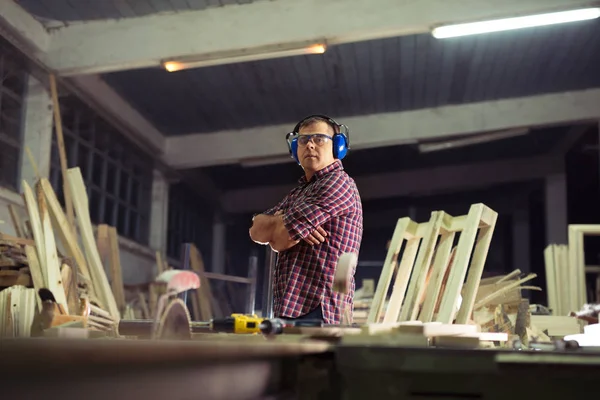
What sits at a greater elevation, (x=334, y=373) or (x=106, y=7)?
(x=106, y=7)

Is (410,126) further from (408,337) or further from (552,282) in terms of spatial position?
(408,337)

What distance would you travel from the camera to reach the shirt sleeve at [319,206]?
2.60 m

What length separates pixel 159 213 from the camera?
10.8m

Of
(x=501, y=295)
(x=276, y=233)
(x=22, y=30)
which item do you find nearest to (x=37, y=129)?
(x=22, y=30)

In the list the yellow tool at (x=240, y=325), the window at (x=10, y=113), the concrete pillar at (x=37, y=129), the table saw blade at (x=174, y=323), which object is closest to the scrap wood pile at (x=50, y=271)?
the concrete pillar at (x=37, y=129)

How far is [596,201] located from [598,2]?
379 inches

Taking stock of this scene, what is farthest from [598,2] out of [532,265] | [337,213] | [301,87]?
[532,265]

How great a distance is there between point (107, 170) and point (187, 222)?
3.31 metres

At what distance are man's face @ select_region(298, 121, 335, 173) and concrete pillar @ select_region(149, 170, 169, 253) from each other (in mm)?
7926

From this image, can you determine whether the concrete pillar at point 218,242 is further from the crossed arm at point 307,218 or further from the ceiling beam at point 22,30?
the crossed arm at point 307,218

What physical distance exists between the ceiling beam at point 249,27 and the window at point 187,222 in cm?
441

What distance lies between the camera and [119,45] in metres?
7.18

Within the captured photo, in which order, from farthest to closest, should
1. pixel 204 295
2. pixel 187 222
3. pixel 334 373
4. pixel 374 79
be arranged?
pixel 187 222 < pixel 204 295 < pixel 374 79 < pixel 334 373

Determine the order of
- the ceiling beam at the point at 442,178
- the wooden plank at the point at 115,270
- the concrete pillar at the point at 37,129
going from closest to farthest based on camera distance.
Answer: the concrete pillar at the point at 37,129 → the wooden plank at the point at 115,270 → the ceiling beam at the point at 442,178
